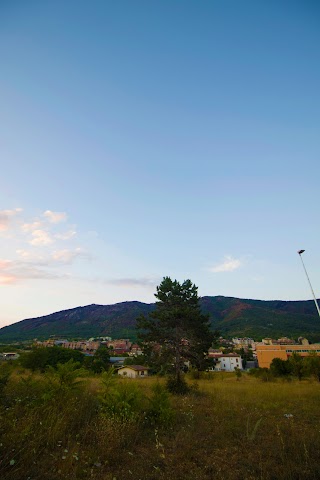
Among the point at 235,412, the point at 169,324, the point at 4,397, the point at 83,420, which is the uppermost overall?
the point at 169,324

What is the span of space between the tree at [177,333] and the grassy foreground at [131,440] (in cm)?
843

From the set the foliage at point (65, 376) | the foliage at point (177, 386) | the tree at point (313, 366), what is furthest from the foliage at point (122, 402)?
the tree at point (313, 366)

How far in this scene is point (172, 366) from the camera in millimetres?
15805

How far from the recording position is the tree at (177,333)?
16.2 metres

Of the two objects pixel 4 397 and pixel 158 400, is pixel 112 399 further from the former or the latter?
pixel 4 397

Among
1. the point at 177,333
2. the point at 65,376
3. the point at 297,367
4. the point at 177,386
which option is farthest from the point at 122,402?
the point at 297,367

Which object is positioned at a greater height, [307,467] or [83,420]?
[83,420]

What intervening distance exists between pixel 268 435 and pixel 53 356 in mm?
45705

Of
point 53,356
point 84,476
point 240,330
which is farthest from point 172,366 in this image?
point 240,330

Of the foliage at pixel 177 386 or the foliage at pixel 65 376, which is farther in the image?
the foliage at pixel 177 386

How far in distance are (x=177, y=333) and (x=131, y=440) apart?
11.4 meters

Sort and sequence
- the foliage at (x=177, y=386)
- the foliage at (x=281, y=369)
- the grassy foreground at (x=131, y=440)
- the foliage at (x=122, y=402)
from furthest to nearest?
the foliage at (x=281, y=369) → the foliage at (x=177, y=386) → the foliage at (x=122, y=402) → the grassy foreground at (x=131, y=440)

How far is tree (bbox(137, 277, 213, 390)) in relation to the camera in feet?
53.1

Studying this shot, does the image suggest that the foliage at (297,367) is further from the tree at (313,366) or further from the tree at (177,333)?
the tree at (177,333)
